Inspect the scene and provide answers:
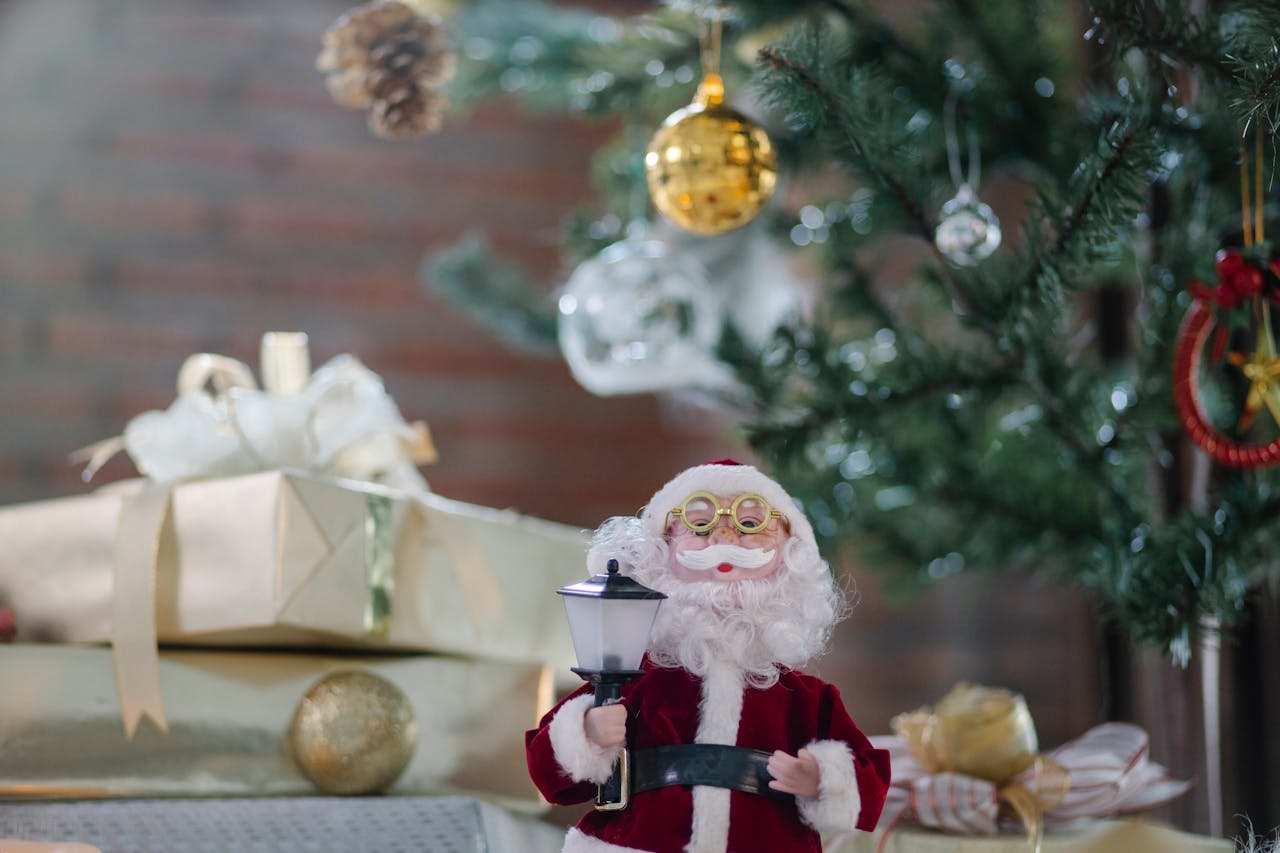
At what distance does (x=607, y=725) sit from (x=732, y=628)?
11 centimetres

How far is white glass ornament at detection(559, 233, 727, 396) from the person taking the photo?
4.18ft

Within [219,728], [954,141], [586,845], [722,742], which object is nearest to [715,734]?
[722,742]

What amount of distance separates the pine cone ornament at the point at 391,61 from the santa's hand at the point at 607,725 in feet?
2.08

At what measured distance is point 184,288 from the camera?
222 centimetres

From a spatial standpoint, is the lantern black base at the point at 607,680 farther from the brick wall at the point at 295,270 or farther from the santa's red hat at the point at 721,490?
the brick wall at the point at 295,270

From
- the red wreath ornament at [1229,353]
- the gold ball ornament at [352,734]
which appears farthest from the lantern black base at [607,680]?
the red wreath ornament at [1229,353]

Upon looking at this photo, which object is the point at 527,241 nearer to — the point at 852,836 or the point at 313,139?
the point at 313,139

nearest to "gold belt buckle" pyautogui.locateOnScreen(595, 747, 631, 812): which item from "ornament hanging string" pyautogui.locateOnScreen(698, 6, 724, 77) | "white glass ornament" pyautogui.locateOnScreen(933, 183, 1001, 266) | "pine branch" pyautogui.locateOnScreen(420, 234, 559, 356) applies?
"white glass ornament" pyautogui.locateOnScreen(933, 183, 1001, 266)

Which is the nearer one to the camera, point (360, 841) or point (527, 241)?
point (360, 841)

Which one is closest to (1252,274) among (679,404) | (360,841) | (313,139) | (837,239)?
(837,239)

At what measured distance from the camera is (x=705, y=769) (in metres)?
0.84

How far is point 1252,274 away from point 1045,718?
4.85 ft

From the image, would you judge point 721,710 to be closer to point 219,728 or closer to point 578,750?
point 578,750

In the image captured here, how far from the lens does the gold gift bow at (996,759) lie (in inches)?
40.6
